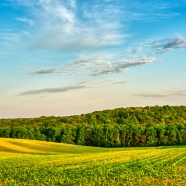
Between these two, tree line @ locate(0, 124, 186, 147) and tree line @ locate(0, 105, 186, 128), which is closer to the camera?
tree line @ locate(0, 124, 186, 147)

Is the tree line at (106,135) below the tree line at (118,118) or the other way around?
below

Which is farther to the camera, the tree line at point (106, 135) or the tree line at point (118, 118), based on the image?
the tree line at point (118, 118)

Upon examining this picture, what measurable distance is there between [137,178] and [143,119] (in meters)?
124

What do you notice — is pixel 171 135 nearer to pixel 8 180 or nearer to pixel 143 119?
pixel 143 119

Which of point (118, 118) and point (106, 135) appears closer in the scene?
point (106, 135)

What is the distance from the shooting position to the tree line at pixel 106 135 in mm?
117312

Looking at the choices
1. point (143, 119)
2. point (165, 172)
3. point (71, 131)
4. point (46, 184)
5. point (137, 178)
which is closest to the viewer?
point (46, 184)

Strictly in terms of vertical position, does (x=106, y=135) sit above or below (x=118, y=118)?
below

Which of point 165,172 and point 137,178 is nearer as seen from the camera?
point 137,178

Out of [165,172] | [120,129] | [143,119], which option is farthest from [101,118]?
[165,172]

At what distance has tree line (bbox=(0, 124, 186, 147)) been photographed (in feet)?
385

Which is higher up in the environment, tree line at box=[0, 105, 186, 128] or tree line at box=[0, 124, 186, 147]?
tree line at box=[0, 105, 186, 128]

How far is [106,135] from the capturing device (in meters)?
118

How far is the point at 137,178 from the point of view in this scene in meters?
30.4
